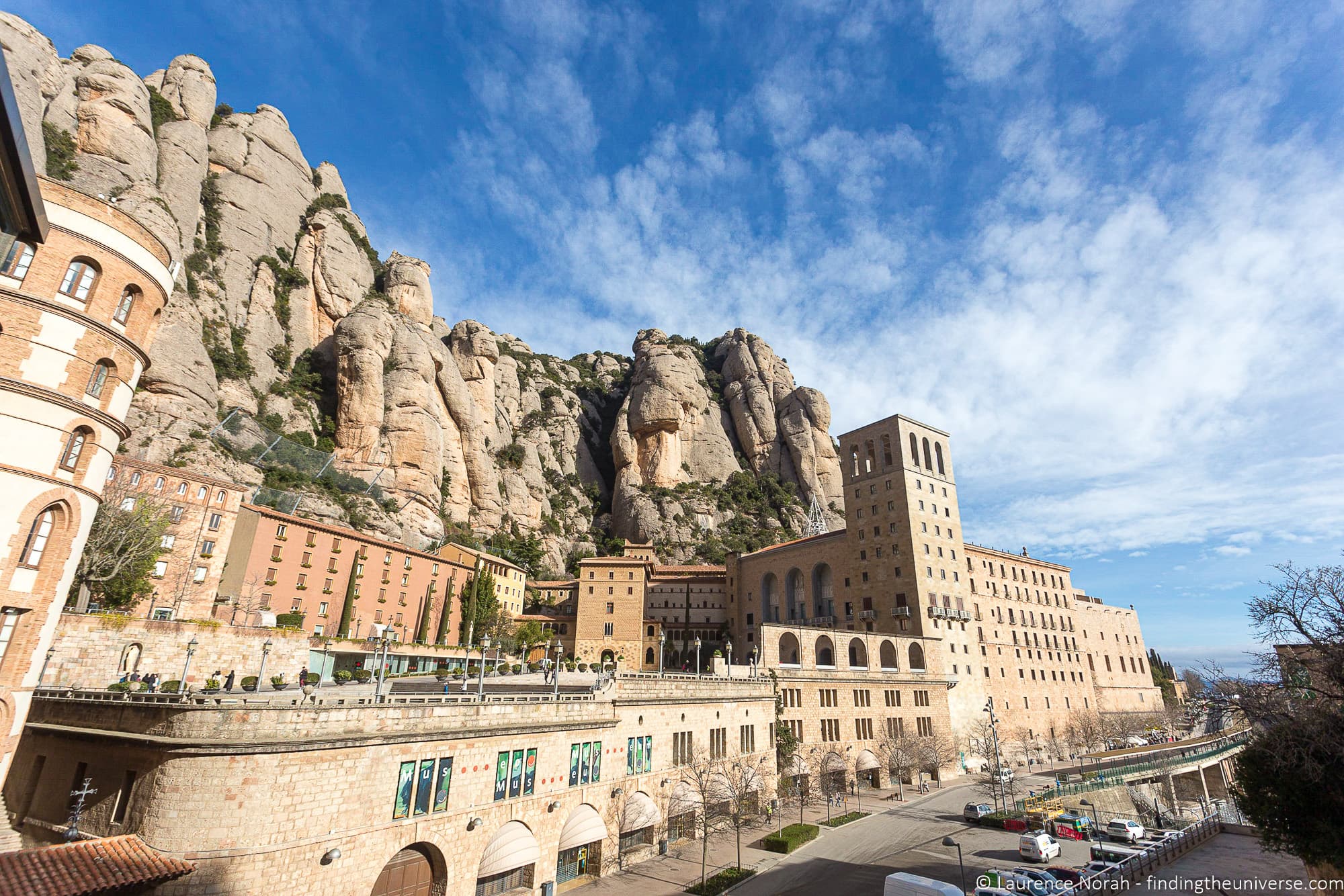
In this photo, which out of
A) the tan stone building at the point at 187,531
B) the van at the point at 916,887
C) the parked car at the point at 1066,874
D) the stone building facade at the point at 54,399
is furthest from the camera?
the tan stone building at the point at 187,531

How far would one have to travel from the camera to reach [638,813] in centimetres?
2916

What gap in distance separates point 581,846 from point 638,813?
3.48 m

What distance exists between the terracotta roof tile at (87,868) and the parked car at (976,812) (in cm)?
4124

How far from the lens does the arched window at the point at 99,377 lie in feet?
63.5

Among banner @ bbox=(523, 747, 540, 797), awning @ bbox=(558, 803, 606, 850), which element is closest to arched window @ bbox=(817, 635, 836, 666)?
awning @ bbox=(558, 803, 606, 850)

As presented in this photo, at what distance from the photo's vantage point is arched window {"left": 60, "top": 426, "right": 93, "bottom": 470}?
1862cm

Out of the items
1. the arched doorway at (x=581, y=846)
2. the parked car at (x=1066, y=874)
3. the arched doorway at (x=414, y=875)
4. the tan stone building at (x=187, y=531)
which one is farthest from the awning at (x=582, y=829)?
the tan stone building at (x=187, y=531)

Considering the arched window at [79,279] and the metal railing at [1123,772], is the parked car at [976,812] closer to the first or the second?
the metal railing at [1123,772]

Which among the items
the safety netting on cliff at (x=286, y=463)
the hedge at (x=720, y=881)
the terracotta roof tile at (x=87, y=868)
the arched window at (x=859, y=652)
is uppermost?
Answer: the safety netting on cliff at (x=286, y=463)

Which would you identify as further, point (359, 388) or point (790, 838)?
point (359, 388)

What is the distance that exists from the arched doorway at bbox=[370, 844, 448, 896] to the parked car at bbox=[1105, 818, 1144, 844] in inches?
1467

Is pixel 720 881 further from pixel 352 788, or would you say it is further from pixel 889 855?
pixel 352 788

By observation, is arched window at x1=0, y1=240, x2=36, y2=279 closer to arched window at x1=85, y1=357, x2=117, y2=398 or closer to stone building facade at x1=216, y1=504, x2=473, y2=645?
arched window at x1=85, y1=357, x2=117, y2=398

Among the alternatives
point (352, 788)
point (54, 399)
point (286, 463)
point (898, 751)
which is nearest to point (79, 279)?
point (54, 399)
